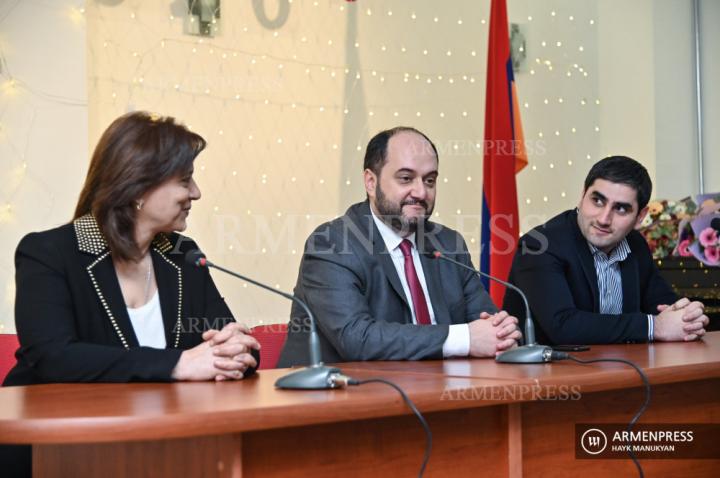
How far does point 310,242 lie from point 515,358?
2.52 ft

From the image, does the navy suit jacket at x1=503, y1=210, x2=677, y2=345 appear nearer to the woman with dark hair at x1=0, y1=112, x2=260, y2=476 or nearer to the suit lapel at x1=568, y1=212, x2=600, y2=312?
the suit lapel at x1=568, y1=212, x2=600, y2=312

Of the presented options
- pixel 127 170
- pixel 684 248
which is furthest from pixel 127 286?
pixel 684 248

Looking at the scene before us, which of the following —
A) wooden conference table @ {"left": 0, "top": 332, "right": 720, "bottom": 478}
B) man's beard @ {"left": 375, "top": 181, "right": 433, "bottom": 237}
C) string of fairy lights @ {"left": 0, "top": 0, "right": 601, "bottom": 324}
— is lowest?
wooden conference table @ {"left": 0, "top": 332, "right": 720, "bottom": 478}

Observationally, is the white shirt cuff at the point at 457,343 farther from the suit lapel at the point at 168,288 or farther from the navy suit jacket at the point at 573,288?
the suit lapel at the point at 168,288

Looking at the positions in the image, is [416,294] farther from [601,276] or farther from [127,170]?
[127,170]

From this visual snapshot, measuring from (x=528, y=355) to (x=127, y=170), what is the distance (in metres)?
1.03

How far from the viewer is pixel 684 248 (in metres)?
3.66

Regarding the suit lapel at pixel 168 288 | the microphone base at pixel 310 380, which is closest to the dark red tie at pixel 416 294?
the suit lapel at pixel 168 288

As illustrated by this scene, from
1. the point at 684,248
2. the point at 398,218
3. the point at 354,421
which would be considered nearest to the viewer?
the point at 354,421

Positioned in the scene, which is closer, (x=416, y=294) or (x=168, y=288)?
(x=168, y=288)

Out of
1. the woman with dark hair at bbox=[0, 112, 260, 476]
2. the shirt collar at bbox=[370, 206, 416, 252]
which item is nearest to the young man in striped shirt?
the shirt collar at bbox=[370, 206, 416, 252]

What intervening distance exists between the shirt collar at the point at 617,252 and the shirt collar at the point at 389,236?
71cm

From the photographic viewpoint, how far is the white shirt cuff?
242 centimetres

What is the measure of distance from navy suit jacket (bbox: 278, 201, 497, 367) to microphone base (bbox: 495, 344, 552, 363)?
0.83 ft
